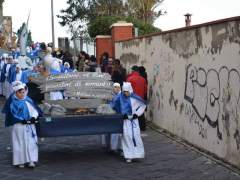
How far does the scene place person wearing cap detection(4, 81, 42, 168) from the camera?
10906 millimetres

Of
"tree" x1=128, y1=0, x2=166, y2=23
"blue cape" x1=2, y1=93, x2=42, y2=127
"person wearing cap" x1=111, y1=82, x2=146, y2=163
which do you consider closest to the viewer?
"blue cape" x1=2, y1=93, x2=42, y2=127

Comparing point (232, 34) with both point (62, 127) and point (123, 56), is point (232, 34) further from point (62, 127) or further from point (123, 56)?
point (123, 56)

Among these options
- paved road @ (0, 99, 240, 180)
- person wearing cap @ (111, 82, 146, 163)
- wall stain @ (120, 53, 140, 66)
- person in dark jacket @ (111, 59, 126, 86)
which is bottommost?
paved road @ (0, 99, 240, 180)

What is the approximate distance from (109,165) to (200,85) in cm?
247

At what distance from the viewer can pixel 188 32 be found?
1312 centimetres

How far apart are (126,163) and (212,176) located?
1.92m

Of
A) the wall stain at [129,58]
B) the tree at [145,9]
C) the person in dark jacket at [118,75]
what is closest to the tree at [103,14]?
the tree at [145,9]

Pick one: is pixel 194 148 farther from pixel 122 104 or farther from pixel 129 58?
pixel 129 58

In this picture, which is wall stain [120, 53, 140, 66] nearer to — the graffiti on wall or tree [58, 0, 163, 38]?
the graffiti on wall

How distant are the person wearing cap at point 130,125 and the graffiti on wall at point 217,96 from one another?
1.26 metres

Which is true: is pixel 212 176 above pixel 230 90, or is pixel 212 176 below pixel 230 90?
below

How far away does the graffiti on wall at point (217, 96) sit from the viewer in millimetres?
10414

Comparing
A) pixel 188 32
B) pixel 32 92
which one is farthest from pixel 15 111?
pixel 188 32

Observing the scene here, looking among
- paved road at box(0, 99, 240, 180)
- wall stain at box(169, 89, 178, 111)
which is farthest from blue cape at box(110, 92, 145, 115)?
wall stain at box(169, 89, 178, 111)
